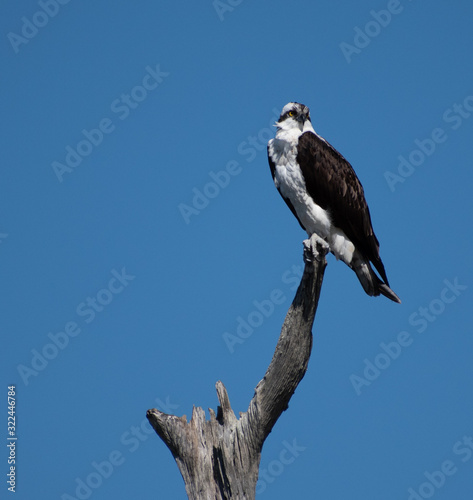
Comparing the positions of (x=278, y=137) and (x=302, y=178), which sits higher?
(x=278, y=137)

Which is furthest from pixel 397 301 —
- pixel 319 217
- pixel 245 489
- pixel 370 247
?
pixel 245 489

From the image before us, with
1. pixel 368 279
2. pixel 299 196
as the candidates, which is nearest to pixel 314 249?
pixel 299 196

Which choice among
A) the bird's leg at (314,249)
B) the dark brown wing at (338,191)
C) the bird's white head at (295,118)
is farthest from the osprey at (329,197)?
the bird's leg at (314,249)

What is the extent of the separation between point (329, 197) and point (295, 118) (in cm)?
111

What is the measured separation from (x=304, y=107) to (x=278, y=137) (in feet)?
1.85

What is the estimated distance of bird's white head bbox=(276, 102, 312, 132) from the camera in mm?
7500

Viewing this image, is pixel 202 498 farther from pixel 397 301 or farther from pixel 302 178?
pixel 302 178

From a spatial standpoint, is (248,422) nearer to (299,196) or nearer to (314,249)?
(314,249)

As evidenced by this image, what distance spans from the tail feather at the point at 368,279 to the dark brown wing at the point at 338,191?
0.08 meters

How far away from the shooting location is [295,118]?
752 cm

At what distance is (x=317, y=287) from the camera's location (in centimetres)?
570

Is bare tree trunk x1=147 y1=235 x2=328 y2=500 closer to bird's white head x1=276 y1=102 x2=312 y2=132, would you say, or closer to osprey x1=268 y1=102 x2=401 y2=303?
osprey x1=268 y1=102 x2=401 y2=303

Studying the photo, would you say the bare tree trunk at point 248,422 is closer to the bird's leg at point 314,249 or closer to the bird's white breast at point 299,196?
the bird's leg at point 314,249

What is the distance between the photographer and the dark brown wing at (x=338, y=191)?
698cm
